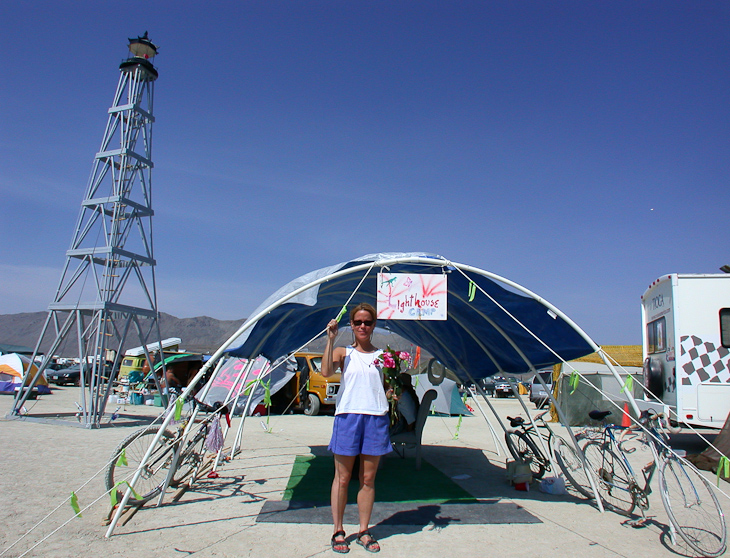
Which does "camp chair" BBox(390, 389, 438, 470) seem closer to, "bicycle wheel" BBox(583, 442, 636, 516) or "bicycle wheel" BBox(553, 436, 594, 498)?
"bicycle wheel" BBox(553, 436, 594, 498)

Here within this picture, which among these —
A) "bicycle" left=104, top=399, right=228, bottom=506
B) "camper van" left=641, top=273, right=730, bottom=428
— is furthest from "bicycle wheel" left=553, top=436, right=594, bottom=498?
"bicycle" left=104, top=399, right=228, bottom=506

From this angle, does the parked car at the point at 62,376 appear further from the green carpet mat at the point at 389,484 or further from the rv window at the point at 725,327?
the rv window at the point at 725,327

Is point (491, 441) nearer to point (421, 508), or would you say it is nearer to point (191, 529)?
point (421, 508)

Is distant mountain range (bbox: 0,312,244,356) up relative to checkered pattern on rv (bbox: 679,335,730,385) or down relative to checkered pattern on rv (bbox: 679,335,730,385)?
up

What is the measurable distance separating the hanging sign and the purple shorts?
1191 mm

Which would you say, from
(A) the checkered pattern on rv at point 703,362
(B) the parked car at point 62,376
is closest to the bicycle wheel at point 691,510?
(A) the checkered pattern on rv at point 703,362

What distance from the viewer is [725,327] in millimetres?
8703

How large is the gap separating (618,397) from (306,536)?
1117cm

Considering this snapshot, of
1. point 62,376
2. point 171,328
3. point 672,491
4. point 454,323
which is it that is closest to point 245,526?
point 454,323

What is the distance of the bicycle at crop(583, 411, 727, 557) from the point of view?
4121 millimetres

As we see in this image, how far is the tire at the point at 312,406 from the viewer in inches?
581

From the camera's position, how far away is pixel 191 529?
429 centimetres

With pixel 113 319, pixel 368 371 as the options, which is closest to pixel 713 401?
pixel 368 371

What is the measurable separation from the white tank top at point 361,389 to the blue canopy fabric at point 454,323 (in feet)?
2.57
